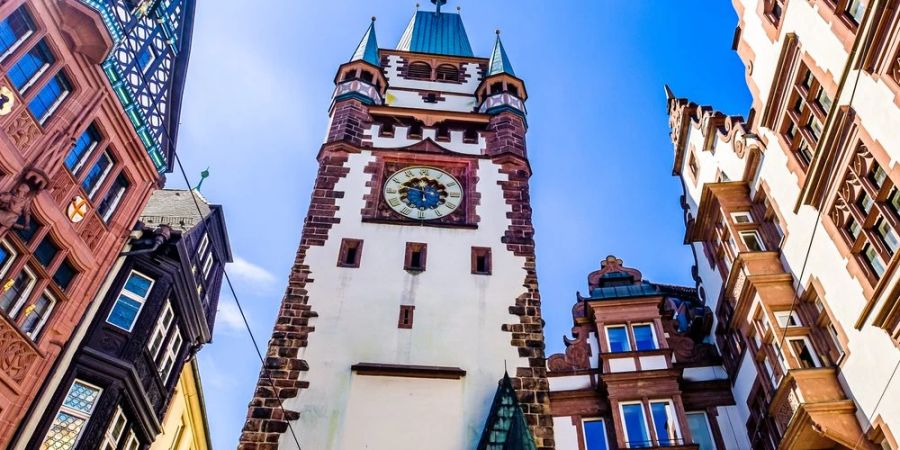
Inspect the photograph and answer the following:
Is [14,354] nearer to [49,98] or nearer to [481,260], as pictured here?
[49,98]

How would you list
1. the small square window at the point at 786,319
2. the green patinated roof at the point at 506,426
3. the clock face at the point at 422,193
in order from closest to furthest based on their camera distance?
the green patinated roof at the point at 506,426 < the small square window at the point at 786,319 < the clock face at the point at 422,193

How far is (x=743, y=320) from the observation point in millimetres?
14797

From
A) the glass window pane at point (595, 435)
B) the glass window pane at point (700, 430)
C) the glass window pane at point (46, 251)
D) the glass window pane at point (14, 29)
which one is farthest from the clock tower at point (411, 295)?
the glass window pane at point (14, 29)

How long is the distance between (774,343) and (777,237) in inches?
95.5

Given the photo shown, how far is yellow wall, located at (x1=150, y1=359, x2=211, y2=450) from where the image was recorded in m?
19.0

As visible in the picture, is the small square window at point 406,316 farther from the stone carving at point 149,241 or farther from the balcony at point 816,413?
the balcony at point 816,413

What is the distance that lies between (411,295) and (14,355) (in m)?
7.29

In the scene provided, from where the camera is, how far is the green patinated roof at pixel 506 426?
1216cm

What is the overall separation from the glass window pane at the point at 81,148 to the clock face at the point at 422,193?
21.6 feet

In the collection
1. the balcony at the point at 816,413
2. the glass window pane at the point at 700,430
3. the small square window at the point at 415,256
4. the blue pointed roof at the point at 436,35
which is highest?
the blue pointed roof at the point at 436,35

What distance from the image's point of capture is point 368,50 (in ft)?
76.5

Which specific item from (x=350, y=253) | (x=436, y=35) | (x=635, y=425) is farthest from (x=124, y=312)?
(x=436, y=35)

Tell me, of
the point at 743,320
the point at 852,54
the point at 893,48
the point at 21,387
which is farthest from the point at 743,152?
the point at 21,387

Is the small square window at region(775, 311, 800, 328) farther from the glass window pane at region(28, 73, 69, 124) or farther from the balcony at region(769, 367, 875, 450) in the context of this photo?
the glass window pane at region(28, 73, 69, 124)
